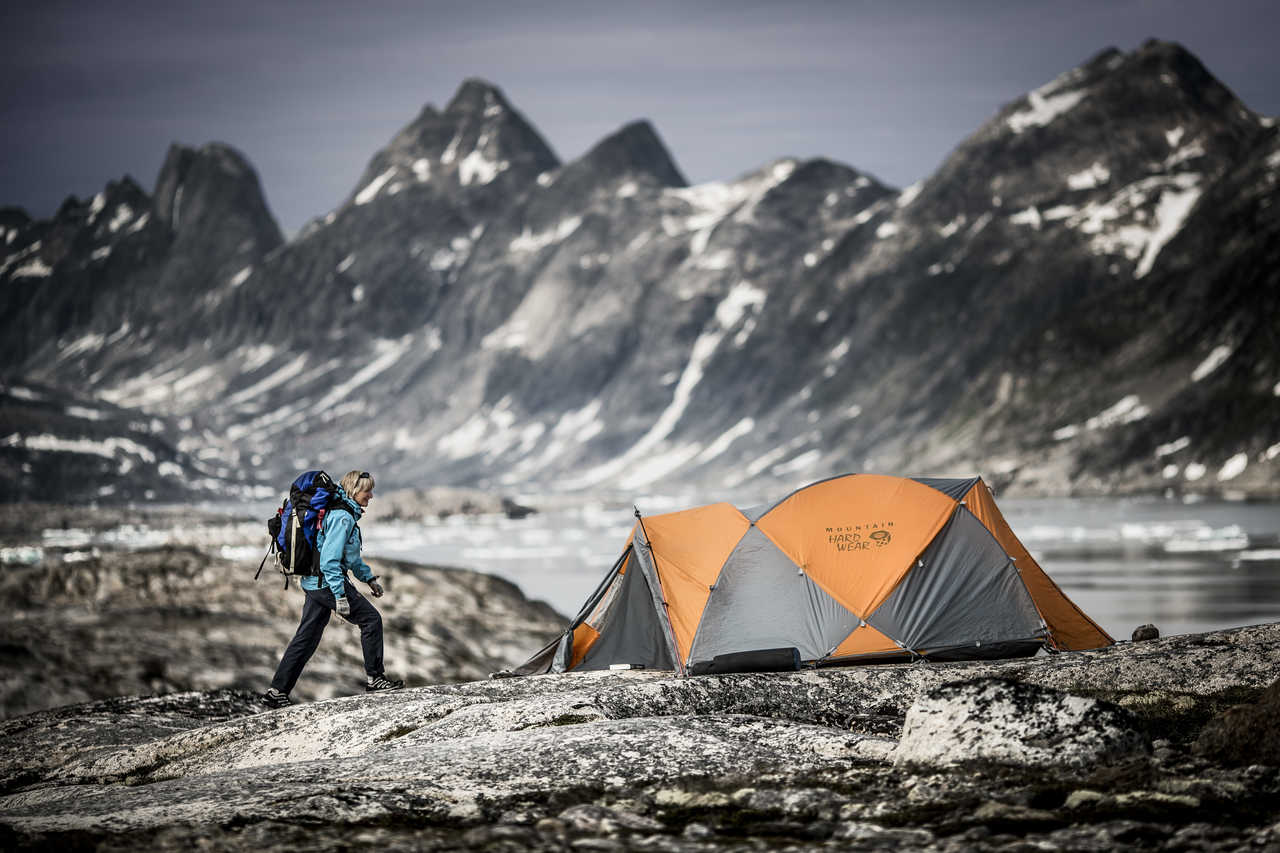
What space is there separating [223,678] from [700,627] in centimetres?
1208

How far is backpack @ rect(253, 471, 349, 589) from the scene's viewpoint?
16.8 metres

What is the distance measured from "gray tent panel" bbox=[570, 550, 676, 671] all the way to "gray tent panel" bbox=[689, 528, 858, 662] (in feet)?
3.46

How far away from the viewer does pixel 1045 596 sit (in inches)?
780

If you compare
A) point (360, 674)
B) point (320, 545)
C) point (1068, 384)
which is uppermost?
point (1068, 384)

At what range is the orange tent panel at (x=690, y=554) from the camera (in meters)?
19.6

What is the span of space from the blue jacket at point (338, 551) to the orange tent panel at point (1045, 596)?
9472 mm

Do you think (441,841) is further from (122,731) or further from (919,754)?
(122,731)

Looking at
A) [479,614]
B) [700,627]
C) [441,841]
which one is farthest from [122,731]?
[479,614]

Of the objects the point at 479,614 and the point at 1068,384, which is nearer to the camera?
the point at 479,614

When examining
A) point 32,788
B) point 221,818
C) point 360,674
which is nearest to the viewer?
point 221,818

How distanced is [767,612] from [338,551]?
652 cm

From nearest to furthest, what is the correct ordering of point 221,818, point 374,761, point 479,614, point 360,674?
point 221,818, point 374,761, point 360,674, point 479,614

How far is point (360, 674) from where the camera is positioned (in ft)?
93.2

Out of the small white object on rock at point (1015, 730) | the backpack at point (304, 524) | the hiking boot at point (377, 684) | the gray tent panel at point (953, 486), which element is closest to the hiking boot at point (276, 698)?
the hiking boot at point (377, 684)
